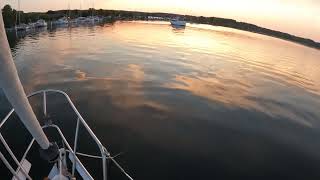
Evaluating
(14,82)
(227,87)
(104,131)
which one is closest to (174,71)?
(227,87)

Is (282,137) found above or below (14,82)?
below

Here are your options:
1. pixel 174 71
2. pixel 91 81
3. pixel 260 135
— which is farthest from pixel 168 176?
pixel 174 71

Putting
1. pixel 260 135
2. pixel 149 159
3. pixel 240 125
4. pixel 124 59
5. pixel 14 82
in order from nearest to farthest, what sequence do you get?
pixel 14 82 → pixel 149 159 → pixel 260 135 → pixel 240 125 → pixel 124 59

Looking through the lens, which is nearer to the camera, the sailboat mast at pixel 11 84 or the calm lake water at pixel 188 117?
the sailboat mast at pixel 11 84

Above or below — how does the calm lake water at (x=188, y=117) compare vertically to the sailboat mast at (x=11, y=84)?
below

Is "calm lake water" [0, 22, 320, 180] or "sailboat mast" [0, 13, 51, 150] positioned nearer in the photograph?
"sailboat mast" [0, 13, 51, 150]

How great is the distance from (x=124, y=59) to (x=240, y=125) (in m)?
30.8

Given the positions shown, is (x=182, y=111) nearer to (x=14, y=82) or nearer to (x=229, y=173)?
(x=229, y=173)

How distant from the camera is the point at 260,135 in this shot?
21.3 m

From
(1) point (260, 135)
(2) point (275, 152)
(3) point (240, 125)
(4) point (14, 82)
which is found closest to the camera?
(4) point (14, 82)

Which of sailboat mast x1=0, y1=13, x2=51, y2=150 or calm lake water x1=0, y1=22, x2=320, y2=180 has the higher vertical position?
sailboat mast x1=0, y1=13, x2=51, y2=150

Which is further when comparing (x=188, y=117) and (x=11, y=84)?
(x=188, y=117)

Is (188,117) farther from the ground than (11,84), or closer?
closer

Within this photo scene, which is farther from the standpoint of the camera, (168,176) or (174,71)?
(174,71)
